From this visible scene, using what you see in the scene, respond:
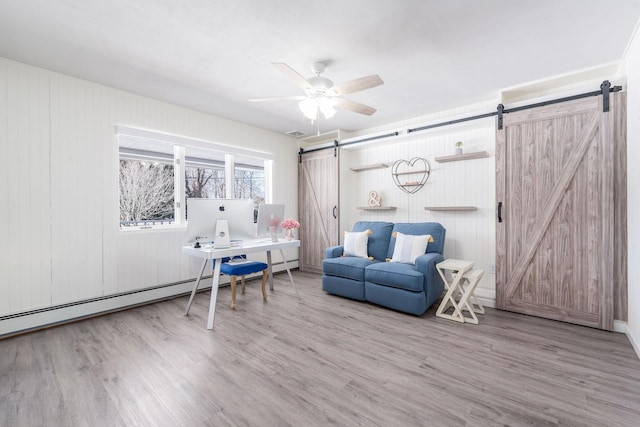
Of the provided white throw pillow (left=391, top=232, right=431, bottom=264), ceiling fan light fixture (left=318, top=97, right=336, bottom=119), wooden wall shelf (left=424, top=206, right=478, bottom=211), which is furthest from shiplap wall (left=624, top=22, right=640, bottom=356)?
ceiling fan light fixture (left=318, top=97, right=336, bottom=119)

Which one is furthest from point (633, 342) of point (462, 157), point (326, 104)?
point (326, 104)

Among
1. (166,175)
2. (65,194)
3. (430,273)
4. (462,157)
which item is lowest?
(430,273)

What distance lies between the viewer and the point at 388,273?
3.40m

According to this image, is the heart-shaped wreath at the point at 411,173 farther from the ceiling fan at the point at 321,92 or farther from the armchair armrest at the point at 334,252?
the ceiling fan at the point at 321,92

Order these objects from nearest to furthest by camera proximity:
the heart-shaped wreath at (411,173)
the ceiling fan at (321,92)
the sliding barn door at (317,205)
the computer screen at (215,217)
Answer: the ceiling fan at (321,92) → the computer screen at (215,217) → the heart-shaped wreath at (411,173) → the sliding barn door at (317,205)

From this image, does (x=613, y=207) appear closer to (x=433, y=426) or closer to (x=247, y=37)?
(x=433, y=426)

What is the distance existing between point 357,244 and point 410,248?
806mm

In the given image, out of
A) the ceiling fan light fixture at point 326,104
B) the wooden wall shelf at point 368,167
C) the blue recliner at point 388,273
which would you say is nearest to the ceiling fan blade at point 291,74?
the ceiling fan light fixture at point 326,104

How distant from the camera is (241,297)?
394cm

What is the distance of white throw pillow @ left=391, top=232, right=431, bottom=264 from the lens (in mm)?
3646

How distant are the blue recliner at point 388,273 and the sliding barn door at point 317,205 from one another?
81 centimetres

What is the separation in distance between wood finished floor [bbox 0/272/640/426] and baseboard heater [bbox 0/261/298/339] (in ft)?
0.44

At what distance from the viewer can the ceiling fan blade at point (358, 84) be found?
2.34m

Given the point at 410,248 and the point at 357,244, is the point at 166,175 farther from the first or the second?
the point at 410,248
